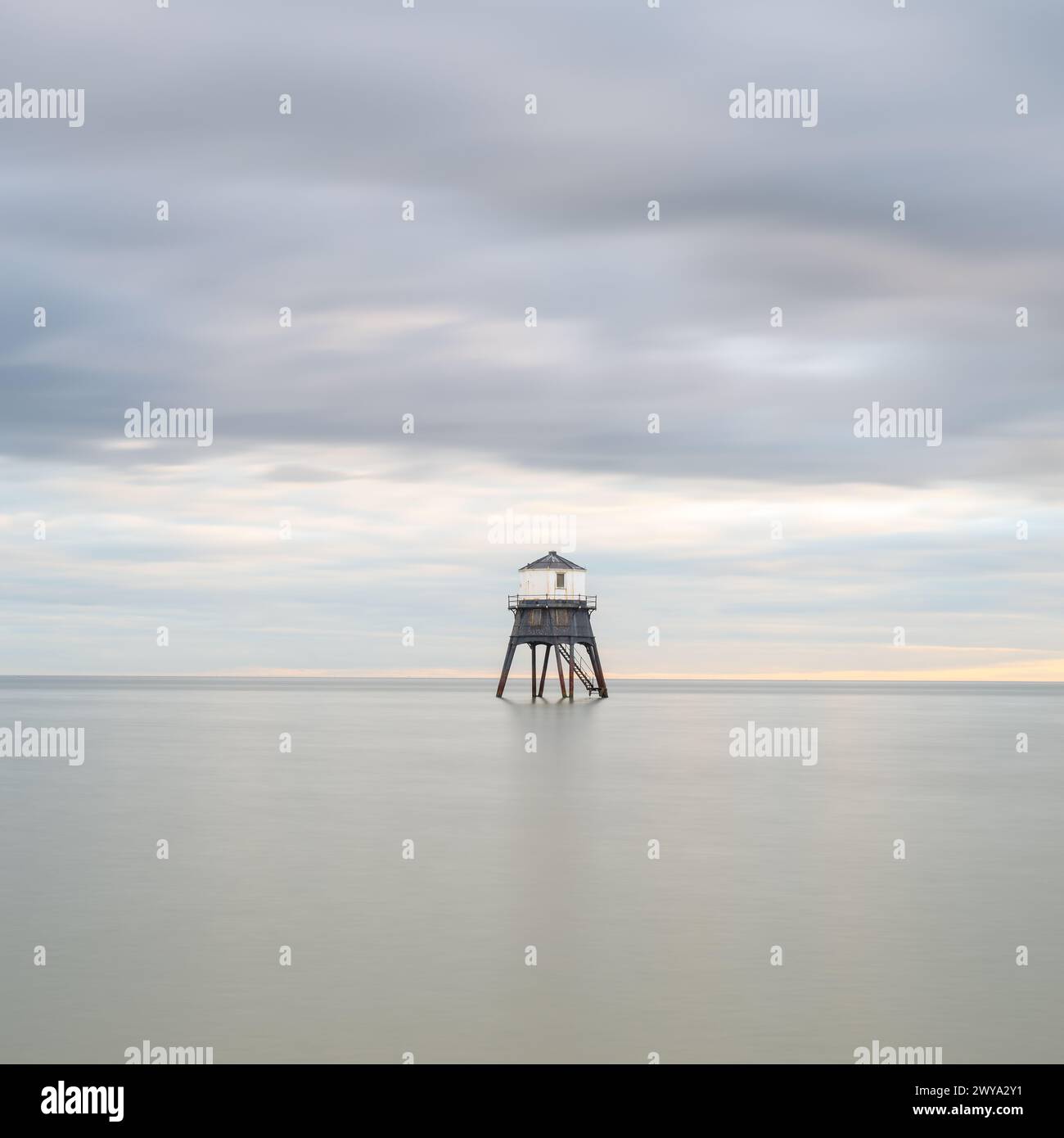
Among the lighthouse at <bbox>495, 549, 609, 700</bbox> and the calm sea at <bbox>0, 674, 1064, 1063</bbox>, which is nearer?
the calm sea at <bbox>0, 674, 1064, 1063</bbox>

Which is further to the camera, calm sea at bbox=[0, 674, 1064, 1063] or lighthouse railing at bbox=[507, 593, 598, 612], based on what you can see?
lighthouse railing at bbox=[507, 593, 598, 612]

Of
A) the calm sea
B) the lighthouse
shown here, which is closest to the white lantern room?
the lighthouse

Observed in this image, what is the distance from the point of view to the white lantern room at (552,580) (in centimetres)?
8544

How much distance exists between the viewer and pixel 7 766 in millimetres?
56094

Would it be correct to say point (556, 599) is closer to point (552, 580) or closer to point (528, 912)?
point (552, 580)

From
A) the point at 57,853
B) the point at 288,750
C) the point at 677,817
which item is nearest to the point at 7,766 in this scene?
the point at 288,750

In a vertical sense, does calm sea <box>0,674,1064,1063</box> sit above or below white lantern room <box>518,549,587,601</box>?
below

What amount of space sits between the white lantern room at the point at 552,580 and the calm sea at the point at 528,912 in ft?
94.6

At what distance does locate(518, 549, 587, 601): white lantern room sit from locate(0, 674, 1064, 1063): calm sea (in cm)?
2885

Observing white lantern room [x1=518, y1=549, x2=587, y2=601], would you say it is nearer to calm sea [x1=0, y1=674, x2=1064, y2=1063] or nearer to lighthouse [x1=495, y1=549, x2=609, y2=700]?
lighthouse [x1=495, y1=549, x2=609, y2=700]

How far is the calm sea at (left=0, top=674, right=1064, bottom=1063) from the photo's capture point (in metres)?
18.1

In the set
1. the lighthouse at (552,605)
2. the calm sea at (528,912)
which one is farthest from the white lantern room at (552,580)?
the calm sea at (528,912)

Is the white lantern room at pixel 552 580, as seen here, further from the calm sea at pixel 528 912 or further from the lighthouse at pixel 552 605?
the calm sea at pixel 528 912
